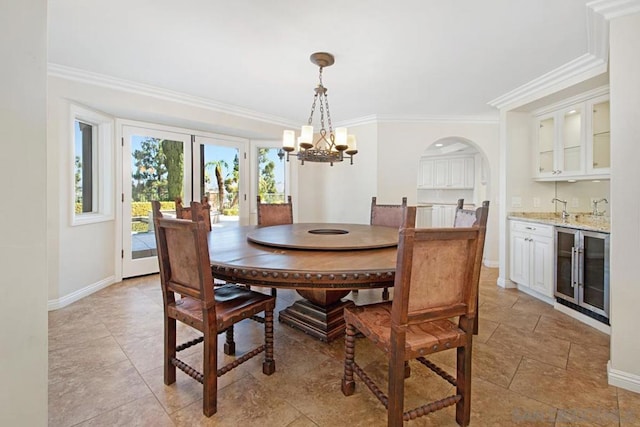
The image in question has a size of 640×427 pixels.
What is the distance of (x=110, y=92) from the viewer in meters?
3.15

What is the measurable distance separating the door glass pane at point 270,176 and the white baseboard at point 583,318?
396cm

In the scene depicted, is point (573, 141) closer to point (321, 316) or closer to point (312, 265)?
point (321, 316)

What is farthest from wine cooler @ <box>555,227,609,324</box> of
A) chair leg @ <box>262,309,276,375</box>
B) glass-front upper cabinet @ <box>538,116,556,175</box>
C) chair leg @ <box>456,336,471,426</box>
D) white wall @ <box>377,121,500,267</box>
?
chair leg @ <box>262,309,276,375</box>

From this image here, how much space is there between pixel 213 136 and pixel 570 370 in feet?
15.3

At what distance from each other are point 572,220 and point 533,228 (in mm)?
335

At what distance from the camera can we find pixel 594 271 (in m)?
2.58

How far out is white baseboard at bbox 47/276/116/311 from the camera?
2883mm

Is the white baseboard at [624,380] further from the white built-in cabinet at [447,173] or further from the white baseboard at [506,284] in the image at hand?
the white built-in cabinet at [447,173]

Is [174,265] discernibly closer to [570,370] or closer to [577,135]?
[570,370]

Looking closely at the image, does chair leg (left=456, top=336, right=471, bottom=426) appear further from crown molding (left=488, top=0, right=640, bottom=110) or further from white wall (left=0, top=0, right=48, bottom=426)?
crown molding (left=488, top=0, right=640, bottom=110)

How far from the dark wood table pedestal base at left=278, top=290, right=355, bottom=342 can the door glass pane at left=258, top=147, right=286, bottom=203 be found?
2.86 m

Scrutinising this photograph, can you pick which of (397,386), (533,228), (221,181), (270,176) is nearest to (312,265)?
(397,386)

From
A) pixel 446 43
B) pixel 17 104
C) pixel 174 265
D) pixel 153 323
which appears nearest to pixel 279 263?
pixel 174 265

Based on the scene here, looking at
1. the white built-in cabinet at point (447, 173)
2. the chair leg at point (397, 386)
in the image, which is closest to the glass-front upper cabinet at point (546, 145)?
the white built-in cabinet at point (447, 173)
